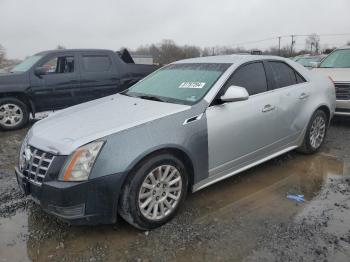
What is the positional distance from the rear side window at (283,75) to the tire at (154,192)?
210 centimetres

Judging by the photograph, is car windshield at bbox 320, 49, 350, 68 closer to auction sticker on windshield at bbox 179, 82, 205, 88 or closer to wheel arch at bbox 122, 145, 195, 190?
auction sticker on windshield at bbox 179, 82, 205, 88

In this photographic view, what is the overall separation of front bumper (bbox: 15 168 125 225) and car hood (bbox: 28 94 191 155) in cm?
32

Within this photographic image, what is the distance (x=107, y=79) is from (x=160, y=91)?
4551 millimetres

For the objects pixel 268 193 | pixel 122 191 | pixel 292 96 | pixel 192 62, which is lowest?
pixel 268 193

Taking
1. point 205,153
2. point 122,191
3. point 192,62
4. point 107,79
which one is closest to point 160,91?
point 192,62

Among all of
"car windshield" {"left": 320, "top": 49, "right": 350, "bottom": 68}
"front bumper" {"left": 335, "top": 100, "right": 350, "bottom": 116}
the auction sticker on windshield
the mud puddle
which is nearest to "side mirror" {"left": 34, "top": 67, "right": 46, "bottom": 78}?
the mud puddle

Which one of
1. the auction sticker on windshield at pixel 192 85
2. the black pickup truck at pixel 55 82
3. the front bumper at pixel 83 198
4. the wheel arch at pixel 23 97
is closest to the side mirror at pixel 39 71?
the black pickup truck at pixel 55 82

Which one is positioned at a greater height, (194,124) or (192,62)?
(192,62)

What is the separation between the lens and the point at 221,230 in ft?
A: 11.4

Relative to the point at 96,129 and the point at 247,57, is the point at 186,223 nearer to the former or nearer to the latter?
the point at 96,129

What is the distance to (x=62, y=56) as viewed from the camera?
8.28 meters

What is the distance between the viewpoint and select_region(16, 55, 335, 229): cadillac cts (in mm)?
3086

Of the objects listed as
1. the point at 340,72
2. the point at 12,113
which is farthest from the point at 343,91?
the point at 12,113

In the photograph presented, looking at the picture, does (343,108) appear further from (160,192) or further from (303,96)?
(160,192)
